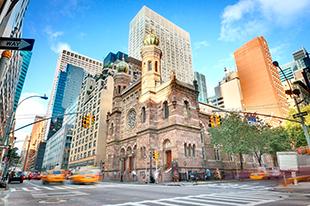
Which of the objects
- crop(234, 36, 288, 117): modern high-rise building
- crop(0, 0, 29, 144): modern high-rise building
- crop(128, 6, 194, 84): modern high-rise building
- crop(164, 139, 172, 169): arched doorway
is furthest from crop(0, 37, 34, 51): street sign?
crop(128, 6, 194, 84): modern high-rise building

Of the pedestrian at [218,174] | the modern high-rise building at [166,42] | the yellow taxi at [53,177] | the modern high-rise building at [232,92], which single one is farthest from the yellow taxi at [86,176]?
the modern high-rise building at [166,42]

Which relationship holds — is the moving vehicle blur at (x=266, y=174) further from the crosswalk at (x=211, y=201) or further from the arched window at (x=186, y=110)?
the crosswalk at (x=211, y=201)

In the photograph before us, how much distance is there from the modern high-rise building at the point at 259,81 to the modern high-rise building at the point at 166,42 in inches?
1618

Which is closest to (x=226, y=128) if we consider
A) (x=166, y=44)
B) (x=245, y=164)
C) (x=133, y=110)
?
(x=245, y=164)

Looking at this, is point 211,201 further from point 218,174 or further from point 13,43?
point 218,174

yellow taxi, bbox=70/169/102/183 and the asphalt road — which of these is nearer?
the asphalt road

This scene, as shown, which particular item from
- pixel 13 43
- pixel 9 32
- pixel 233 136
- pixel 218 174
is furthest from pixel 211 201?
pixel 218 174

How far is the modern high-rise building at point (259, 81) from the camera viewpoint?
76625mm

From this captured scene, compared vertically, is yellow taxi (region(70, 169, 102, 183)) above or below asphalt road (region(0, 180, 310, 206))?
above

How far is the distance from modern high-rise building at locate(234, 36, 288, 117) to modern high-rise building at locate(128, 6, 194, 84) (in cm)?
4110

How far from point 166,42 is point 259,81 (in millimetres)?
65947

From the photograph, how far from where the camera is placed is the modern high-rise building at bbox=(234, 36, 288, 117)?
7662cm

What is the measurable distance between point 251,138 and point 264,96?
59.2 metres

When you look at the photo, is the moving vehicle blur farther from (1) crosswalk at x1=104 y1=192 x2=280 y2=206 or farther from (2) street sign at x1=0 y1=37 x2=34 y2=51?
(2) street sign at x1=0 y1=37 x2=34 y2=51
